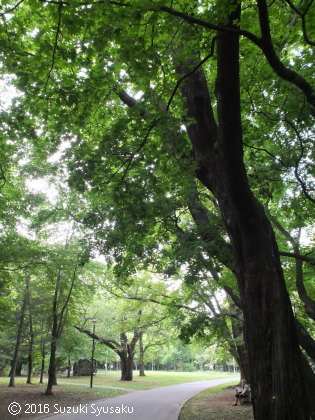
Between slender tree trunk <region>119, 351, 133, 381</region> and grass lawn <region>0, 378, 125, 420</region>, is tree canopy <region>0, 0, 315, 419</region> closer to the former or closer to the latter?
grass lawn <region>0, 378, 125, 420</region>


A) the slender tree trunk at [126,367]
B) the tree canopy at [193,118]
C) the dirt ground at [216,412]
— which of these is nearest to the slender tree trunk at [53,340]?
the dirt ground at [216,412]

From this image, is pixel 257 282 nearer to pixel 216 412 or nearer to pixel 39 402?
pixel 216 412

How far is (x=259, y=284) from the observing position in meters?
3.88

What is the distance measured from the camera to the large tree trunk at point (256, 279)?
3.42m

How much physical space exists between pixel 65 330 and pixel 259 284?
56.1 feet

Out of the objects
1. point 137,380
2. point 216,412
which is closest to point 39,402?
point 216,412

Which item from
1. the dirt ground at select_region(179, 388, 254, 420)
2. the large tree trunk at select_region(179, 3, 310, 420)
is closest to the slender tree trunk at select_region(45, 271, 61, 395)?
the dirt ground at select_region(179, 388, 254, 420)

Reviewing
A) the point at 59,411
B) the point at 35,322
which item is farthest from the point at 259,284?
the point at 35,322

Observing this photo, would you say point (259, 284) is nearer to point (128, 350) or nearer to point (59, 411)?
point (59, 411)

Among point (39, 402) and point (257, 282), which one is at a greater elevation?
point (257, 282)

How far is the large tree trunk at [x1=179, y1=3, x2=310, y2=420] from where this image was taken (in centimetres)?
342

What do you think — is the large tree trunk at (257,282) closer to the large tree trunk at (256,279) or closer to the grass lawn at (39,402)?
the large tree trunk at (256,279)

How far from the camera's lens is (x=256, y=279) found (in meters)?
3.92

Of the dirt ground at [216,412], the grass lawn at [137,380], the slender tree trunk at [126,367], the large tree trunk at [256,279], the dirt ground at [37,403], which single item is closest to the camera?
the large tree trunk at [256,279]
